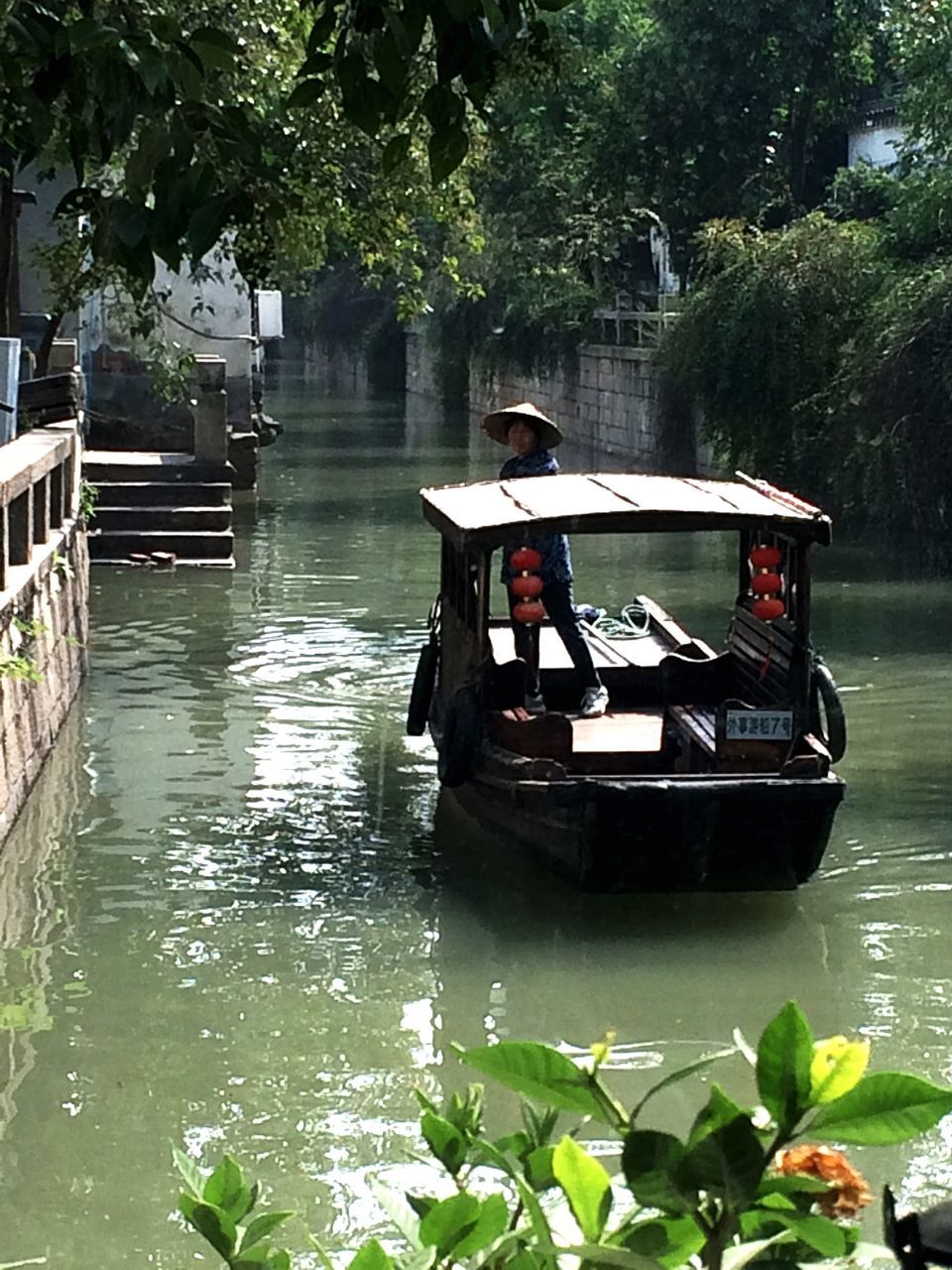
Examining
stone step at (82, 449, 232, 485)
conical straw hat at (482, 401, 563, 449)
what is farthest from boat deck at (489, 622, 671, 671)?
stone step at (82, 449, 232, 485)

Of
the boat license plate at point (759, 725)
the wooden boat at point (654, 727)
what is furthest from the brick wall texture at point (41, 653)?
the boat license plate at point (759, 725)

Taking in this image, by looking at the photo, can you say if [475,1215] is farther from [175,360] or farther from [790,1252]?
[175,360]

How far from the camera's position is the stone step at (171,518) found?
20812 millimetres

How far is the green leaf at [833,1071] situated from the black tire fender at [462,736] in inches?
291

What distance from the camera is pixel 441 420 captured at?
49.9 meters

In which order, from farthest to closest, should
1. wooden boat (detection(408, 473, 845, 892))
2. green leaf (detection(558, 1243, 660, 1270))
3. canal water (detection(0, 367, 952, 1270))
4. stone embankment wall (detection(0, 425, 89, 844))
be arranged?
stone embankment wall (detection(0, 425, 89, 844))
wooden boat (detection(408, 473, 845, 892))
canal water (detection(0, 367, 952, 1270))
green leaf (detection(558, 1243, 660, 1270))

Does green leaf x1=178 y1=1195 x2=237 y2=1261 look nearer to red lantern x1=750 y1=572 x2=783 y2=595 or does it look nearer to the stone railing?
red lantern x1=750 y1=572 x2=783 y2=595

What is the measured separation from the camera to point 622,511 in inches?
356

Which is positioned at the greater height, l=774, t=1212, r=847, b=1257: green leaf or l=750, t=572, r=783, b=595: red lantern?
l=774, t=1212, r=847, b=1257: green leaf

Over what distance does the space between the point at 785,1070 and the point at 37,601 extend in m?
10.2

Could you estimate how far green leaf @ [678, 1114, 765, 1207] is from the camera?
1.90 metres

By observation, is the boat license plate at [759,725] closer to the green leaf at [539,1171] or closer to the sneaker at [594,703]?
the sneaker at [594,703]

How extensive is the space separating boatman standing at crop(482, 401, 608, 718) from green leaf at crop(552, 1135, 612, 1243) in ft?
24.7

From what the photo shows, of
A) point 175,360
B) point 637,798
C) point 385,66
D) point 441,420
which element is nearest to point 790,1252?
point 385,66
